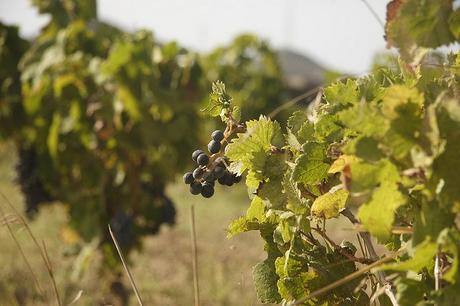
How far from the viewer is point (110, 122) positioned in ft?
14.8

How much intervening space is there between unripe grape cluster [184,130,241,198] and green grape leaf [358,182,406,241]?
0.42 m

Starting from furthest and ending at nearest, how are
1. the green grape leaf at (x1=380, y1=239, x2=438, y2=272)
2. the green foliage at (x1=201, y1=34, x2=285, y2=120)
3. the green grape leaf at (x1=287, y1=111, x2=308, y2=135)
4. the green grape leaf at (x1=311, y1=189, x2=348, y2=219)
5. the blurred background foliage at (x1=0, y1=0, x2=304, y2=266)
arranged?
the green foliage at (x1=201, y1=34, x2=285, y2=120) < the blurred background foliage at (x1=0, y1=0, x2=304, y2=266) < the green grape leaf at (x1=287, y1=111, x2=308, y2=135) < the green grape leaf at (x1=311, y1=189, x2=348, y2=219) < the green grape leaf at (x1=380, y1=239, x2=438, y2=272)

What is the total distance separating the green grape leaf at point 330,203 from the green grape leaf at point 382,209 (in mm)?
192

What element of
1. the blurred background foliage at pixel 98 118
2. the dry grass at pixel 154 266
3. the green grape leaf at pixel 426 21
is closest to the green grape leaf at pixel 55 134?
the blurred background foliage at pixel 98 118

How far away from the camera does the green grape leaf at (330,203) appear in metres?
1.12

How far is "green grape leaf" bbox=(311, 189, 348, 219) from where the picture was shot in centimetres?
112

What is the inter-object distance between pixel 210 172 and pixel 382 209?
1.56 feet

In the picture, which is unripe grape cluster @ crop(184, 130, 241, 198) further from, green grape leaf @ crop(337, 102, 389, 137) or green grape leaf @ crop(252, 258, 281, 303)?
green grape leaf @ crop(337, 102, 389, 137)

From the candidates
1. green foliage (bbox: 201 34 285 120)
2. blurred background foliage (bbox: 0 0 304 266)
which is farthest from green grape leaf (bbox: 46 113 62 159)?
green foliage (bbox: 201 34 285 120)

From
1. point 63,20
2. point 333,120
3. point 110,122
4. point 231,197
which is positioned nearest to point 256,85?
point 231,197

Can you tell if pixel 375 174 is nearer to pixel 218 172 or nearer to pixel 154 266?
pixel 218 172

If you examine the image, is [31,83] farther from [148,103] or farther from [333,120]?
[333,120]

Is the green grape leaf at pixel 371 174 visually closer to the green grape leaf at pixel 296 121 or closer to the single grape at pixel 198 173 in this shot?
the green grape leaf at pixel 296 121

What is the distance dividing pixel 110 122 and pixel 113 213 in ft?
2.87
